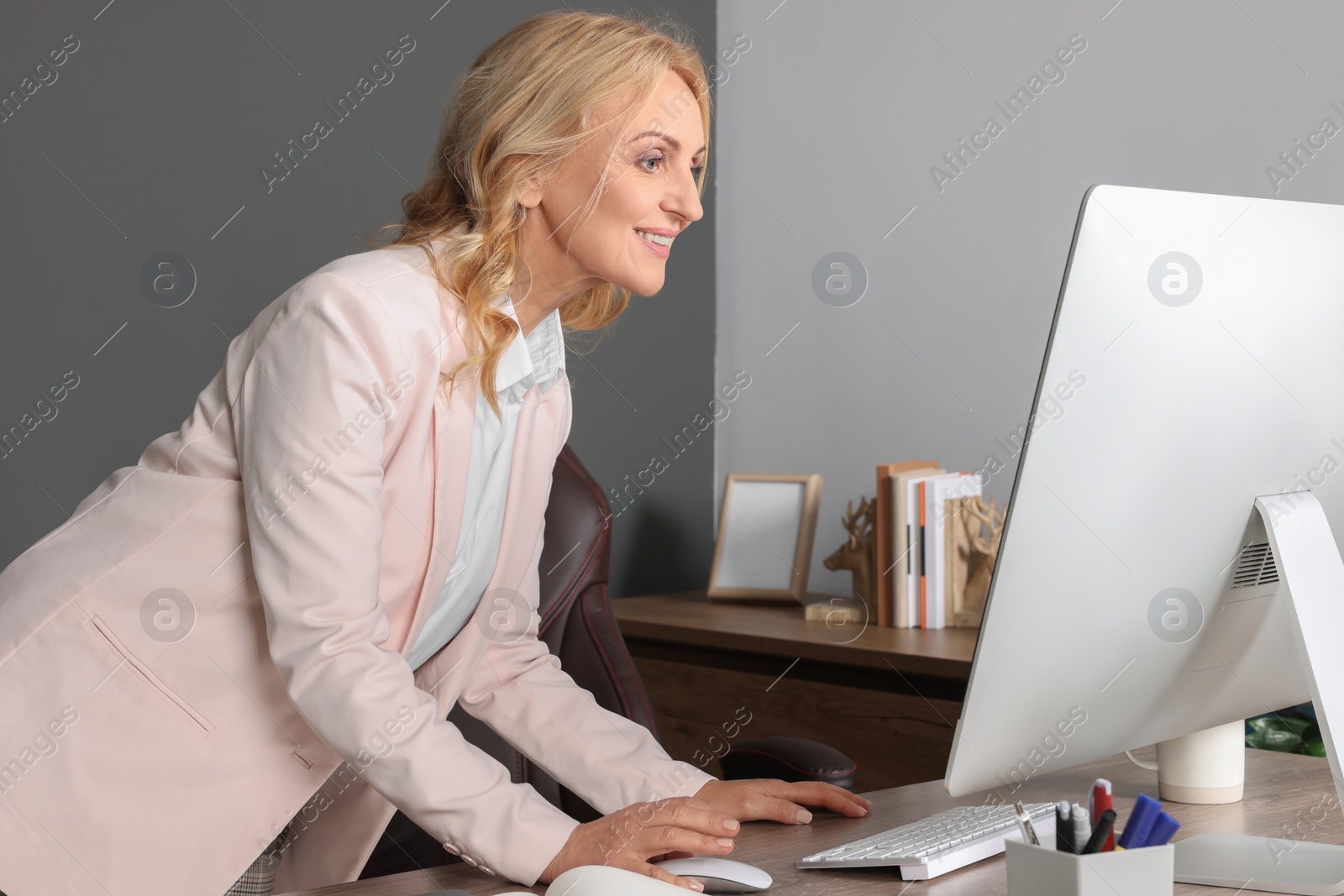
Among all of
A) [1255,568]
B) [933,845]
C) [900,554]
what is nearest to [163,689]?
[933,845]

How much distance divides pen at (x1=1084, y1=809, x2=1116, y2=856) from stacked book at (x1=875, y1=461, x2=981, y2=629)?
1.58 m

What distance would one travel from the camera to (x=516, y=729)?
3.88 ft

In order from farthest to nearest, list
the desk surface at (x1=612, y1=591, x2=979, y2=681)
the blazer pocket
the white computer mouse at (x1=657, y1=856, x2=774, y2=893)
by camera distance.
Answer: the desk surface at (x1=612, y1=591, x2=979, y2=681) < the blazer pocket < the white computer mouse at (x1=657, y1=856, x2=774, y2=893)

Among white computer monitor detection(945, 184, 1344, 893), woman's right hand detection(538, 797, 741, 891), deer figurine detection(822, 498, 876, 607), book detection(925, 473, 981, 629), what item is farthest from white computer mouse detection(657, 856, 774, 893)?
deer figurine detection(822, 498, 876, 607)

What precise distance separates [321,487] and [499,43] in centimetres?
A: 49

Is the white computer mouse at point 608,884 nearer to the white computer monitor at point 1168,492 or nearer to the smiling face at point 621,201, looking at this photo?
the white computer monitor at point 1168,492

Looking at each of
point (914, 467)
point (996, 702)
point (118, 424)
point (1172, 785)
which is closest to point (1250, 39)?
point (914, 467)

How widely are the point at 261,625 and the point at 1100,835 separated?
69 cm

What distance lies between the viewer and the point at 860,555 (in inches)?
97.3

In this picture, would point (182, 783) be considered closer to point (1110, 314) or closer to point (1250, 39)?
point (1110, 314)

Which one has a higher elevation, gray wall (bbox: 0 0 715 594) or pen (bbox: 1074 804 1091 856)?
gray wall (bbox: 0 0 715 594)

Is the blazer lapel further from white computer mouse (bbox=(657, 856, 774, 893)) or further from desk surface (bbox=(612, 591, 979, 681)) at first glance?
desk surface (bbox=(612, 591, 979, 681))

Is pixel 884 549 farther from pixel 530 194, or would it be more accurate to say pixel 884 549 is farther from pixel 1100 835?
pixel 1100 835

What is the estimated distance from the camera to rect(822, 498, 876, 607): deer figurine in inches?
96.3
